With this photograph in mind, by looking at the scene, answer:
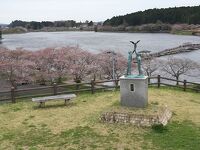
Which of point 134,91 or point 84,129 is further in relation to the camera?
point 134,91

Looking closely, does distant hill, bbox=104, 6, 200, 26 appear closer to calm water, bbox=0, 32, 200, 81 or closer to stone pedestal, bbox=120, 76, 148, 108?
calm water, bbox=0, 32, 200, 81

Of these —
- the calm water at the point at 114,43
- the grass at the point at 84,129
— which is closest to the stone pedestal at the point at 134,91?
the grass at the point at 84,129

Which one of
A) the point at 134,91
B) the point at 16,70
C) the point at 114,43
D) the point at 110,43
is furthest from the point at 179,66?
the point at 110,43

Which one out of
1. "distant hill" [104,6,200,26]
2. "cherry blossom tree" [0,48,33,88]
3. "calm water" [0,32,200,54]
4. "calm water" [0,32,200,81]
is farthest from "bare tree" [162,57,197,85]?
"distant hill" [104,6,200,26]

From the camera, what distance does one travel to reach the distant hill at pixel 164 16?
5531 inches

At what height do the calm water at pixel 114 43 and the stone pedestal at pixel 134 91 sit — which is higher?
the stone pedestal at pixel 134 91

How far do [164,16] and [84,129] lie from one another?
143 metres

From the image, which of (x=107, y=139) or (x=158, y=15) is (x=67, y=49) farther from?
(x=158, y=15)

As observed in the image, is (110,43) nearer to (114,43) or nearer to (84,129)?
(114,43)

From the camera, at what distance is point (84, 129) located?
13711 millimetres

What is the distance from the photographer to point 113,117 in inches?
565

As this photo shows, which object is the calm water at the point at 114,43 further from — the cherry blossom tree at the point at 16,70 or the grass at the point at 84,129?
the grass at the point at 84,129

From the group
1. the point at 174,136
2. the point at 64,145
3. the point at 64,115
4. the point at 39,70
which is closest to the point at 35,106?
the point at 64,115

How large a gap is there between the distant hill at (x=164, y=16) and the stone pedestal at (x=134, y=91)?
424ft
